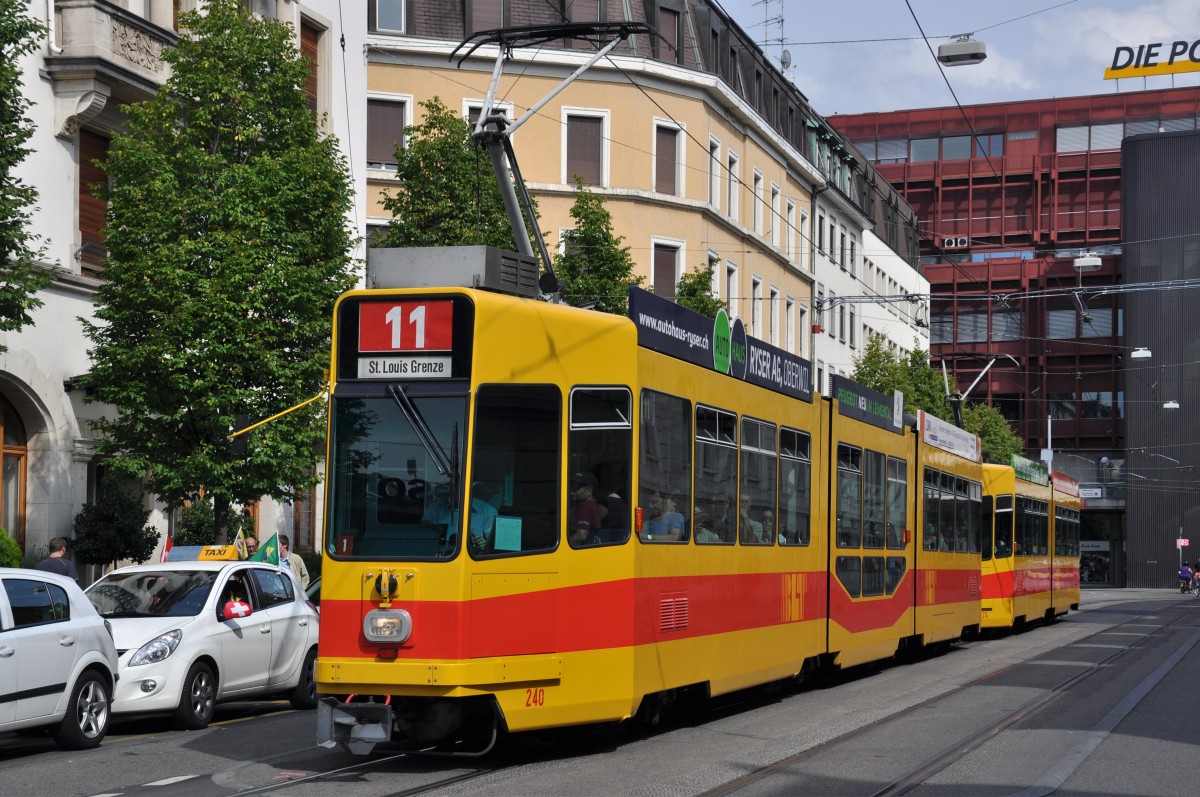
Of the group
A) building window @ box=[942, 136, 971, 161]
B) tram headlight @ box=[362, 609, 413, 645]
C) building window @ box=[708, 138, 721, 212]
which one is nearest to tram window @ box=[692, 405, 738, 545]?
tram headlight @ box=[362, 609, 413, 645]

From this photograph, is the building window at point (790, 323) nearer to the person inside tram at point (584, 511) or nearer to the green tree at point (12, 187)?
the green tree at point (12, 187)

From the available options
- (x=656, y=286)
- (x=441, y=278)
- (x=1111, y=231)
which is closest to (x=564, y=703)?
(x=441, y=278)

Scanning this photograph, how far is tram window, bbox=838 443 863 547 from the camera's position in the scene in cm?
1788

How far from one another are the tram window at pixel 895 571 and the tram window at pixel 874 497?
0.68 m

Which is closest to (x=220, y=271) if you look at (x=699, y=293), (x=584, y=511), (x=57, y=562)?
(x=57, y=562)

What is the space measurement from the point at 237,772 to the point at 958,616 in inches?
620

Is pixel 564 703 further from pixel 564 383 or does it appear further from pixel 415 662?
pixel 564 383

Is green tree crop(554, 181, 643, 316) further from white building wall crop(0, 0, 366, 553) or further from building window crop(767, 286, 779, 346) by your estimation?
building window crop(767, 286, 779, 346)

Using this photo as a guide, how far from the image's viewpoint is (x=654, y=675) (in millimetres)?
12164

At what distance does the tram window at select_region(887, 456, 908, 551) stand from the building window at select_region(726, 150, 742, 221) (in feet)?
101

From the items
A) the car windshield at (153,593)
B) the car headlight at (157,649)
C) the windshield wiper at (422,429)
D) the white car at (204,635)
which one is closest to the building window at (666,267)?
the white car at (204,635)

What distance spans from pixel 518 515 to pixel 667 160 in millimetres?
37639

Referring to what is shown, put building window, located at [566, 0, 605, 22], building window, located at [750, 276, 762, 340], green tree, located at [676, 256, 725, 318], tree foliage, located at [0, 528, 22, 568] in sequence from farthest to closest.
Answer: building window, located at [750, 276, 762, 340], building window, located at [566, 0, 605, 22], green tree, located at [676, 256, 725, 318], tree foliage, located at [0, 528, 22, 568]

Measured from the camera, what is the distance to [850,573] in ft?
60.0
